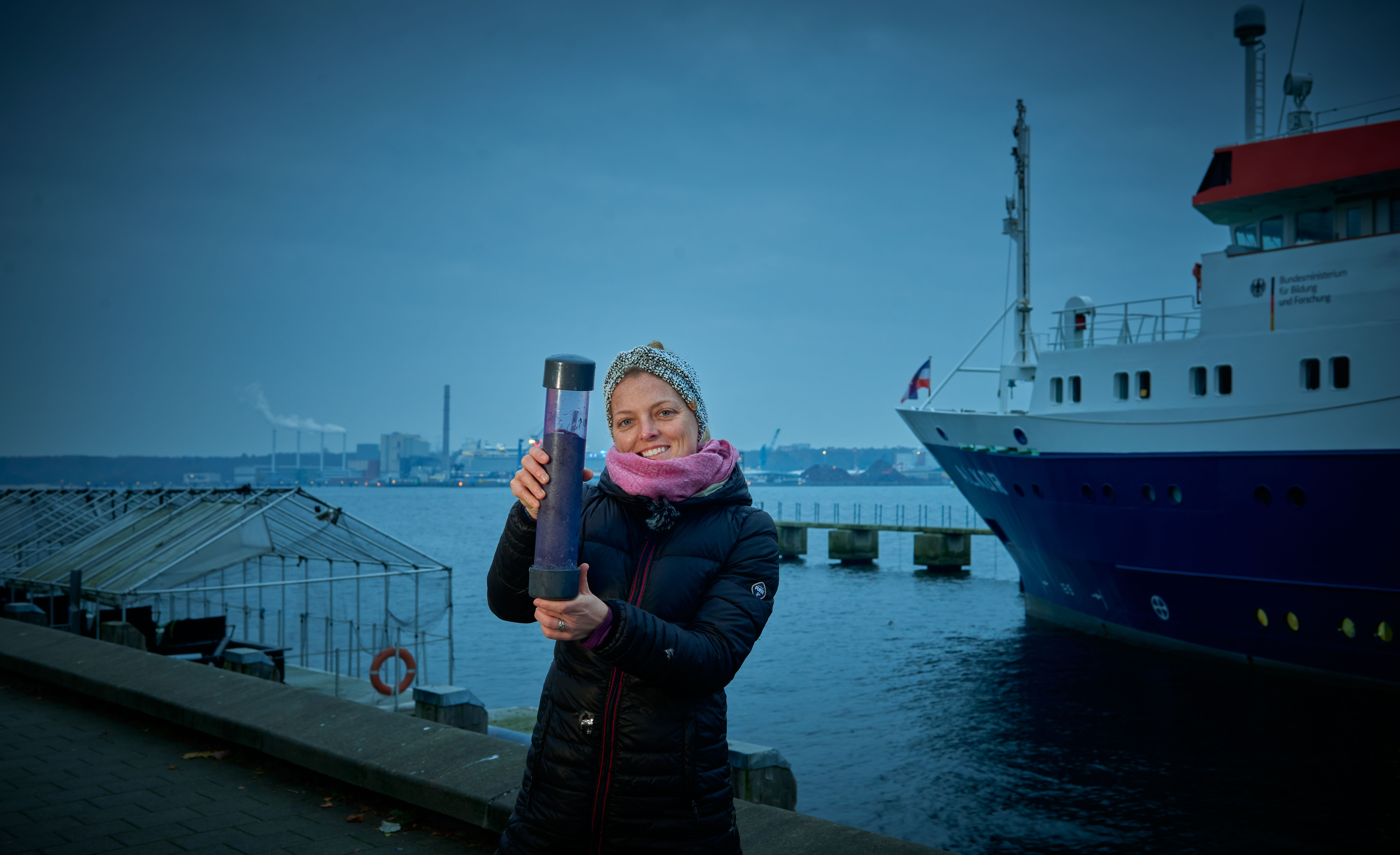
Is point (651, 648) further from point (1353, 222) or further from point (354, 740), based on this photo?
point (1353, 222)

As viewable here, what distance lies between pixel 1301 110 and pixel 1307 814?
14.0 m

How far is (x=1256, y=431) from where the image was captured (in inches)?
684

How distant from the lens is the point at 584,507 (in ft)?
8.69

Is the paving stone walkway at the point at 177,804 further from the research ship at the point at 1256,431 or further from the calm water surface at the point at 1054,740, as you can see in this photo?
the research ship at the point at 1256,431

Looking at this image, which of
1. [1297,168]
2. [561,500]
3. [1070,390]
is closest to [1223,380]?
[1070,390]

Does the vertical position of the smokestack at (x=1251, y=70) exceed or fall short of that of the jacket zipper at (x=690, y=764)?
it exceeds it

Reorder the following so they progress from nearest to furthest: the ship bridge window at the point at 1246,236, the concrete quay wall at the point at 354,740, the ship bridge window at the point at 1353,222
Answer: the concrete quay wall at the point at 354,740 → the ship bridge window at the point at 1353,222 → the ship bridge window at the point at 1246,236

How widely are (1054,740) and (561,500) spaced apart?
1991cm

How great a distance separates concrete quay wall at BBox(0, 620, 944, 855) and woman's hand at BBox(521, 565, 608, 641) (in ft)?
7.75

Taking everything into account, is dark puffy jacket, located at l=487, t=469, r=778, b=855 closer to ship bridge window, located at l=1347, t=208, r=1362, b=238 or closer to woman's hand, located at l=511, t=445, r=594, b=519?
woman's hand, located at l=511, t=445, r=594, b=519

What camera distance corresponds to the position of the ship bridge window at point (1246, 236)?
19.6 m

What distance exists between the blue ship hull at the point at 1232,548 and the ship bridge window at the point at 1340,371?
146cm

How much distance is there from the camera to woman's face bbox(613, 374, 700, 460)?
2.59 metres

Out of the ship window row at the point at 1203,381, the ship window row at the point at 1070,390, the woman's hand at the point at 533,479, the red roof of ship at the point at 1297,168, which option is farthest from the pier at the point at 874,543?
the woman's hand at the point at 533,479
